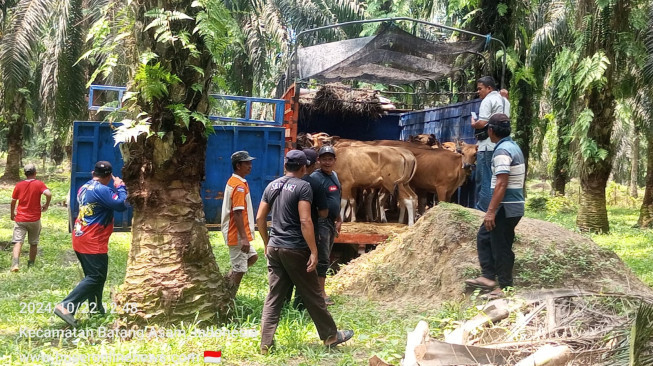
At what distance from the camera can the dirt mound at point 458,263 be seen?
7.85 m

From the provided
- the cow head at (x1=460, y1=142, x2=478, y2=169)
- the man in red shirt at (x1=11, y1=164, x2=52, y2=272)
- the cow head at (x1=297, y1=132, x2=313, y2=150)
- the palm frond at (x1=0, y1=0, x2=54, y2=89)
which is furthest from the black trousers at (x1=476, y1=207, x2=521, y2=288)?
the palm frond at (x1=0, y1=0, x2=54, y2=89)

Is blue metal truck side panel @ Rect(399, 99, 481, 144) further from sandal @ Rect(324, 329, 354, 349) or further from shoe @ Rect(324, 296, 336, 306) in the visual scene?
sandal @ Rect(324, 329, 354, 349)

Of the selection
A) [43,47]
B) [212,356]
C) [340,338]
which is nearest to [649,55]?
[340,338]

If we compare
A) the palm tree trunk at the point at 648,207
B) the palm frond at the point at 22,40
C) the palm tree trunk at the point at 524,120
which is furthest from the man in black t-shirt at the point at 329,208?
the palm tree trunk at the point at 524,120

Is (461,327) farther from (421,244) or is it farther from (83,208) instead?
(83,208)

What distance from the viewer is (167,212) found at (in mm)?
6543

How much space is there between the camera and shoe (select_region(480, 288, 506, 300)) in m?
6.87

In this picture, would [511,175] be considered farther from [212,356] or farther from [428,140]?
[428,140]

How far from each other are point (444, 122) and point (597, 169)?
4.57 meters

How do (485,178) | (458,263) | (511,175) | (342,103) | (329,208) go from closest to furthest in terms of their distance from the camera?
1. (511,175)
2. (329,208)
3. (458,263)
4. (485,178)
5. (342,103)

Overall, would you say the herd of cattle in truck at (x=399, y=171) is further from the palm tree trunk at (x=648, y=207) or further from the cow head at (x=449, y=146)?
the palm tree trunk at (x=648, y=207)

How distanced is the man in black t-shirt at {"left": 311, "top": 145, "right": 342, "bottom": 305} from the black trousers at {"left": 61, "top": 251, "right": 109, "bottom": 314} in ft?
7.16

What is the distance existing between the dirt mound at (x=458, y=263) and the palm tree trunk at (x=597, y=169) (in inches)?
245

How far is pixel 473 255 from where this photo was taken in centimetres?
830
